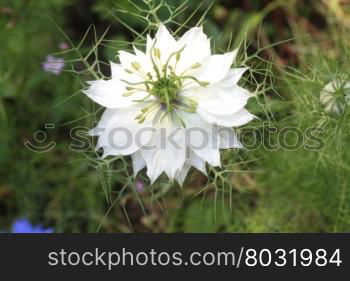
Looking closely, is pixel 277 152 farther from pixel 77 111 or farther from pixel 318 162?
pixel 77 111

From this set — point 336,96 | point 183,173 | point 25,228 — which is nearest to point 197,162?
point 183,173

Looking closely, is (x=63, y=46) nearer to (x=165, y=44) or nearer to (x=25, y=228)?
(x=25, y=228)

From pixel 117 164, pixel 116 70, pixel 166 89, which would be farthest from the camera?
pixel 117 164

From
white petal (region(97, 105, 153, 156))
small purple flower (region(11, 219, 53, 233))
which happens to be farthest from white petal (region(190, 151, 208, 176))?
small purple flower (region(11, 219, 53, 233))

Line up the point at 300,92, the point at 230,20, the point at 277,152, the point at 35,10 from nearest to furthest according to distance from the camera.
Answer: the point at 300,92 → the point at 277,152 → the point at 35,10 → the point at 230,20

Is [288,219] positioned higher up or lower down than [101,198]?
lower down

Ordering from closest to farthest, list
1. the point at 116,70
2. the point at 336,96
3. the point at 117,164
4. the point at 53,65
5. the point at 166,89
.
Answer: the point at 166,89 → the point at 116,70 → the point at 336,96 → the point at 117,164 → the point at 53,65

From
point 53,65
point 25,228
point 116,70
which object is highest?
point 53,65

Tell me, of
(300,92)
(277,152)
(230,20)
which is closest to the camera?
(300,92)

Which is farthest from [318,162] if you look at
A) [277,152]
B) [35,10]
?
[35,10]
